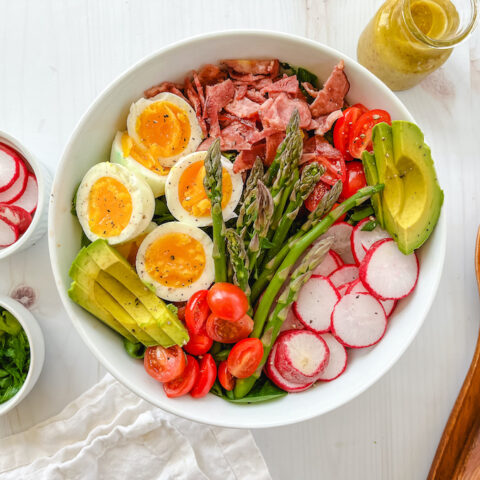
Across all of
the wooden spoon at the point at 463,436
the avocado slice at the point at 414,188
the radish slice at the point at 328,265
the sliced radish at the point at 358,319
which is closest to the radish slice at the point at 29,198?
the radish slice at the point at 328,265

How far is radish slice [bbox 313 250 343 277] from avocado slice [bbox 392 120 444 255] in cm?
27

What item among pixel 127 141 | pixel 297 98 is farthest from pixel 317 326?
pixel 127 141

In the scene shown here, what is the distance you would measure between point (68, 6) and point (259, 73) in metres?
0.94

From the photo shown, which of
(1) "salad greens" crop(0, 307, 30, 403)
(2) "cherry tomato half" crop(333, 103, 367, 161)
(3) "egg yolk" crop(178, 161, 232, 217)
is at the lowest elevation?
(1) "salad greens" crop(0, 307, 30, 403)

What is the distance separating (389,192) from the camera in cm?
182

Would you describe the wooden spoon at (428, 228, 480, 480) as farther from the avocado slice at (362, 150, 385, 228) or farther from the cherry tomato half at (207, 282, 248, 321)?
the cherry tomato half at (207, 282, 248, 321)

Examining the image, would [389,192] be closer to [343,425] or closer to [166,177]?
[166,177]

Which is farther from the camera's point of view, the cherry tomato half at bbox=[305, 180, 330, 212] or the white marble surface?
the white marble surface

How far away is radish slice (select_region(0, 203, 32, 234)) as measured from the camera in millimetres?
1938

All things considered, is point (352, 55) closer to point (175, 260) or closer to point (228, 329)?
point (175, 260)

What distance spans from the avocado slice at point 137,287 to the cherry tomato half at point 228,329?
0.10 m

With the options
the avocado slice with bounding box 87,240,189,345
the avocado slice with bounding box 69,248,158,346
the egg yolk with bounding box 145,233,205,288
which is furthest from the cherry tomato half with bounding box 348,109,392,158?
the avocado slice with bounding box 69,248,158,346

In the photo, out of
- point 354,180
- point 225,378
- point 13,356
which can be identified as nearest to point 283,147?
point 354,180

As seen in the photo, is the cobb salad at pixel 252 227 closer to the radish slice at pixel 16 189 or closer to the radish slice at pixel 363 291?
the radish slice at pixel 363 291
